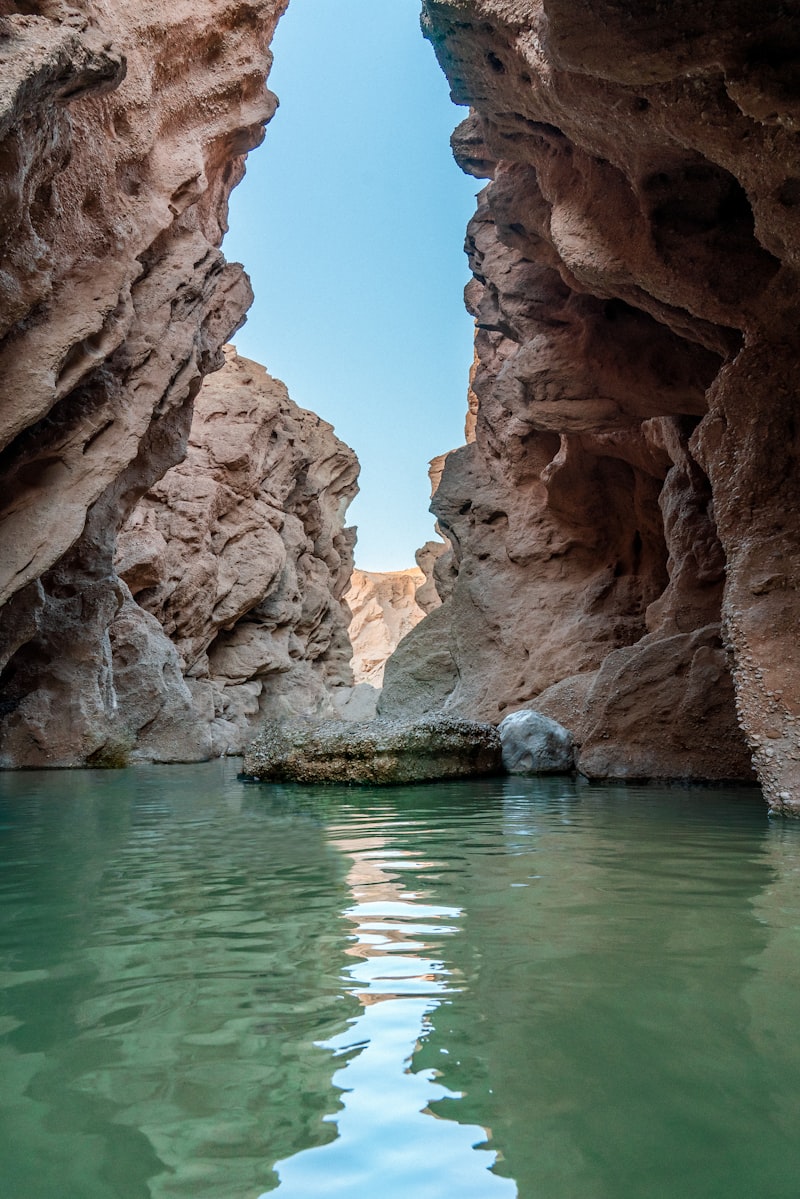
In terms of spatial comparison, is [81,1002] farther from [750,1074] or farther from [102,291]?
[102,291]

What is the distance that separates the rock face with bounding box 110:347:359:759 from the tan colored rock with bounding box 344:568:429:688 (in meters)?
27.7

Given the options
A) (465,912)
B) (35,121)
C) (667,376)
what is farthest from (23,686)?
(465,912)

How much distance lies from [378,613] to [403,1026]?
2336 inches

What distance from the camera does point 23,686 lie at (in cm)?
1101

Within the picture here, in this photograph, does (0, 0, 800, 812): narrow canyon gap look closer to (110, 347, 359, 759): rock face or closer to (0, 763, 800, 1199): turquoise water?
(110, 347, 359, 759): rock face

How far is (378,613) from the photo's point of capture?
200 ft

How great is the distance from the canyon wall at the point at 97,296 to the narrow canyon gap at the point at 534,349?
3 centimetres

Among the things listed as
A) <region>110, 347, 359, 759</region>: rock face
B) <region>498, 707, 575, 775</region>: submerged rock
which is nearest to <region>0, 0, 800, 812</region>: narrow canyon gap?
<region>110, 347, 359, 759</region>: rock face

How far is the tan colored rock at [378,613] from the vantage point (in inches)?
2296

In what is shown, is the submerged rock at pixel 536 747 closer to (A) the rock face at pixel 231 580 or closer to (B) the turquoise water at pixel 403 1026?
(B) the turquoise water at pixel 403 1026

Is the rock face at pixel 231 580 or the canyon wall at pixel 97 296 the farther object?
→ the rock face at pixel 231 580

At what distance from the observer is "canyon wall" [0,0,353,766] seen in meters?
5.30

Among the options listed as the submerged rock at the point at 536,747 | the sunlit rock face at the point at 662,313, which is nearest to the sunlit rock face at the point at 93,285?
the sunlit rock face at the point at 662,313

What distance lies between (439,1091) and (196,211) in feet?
33.9
